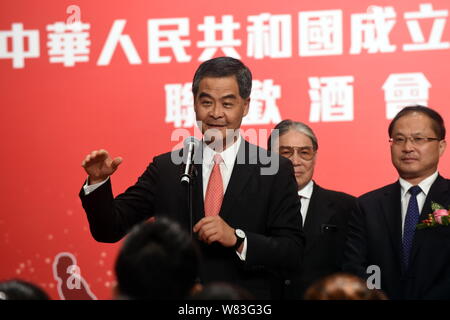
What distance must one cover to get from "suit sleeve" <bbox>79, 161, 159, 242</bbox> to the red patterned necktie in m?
0.19

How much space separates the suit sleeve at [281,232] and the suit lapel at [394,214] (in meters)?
0.72

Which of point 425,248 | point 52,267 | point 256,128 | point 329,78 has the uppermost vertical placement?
point 329,78

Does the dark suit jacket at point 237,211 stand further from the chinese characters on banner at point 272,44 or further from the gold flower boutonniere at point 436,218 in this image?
the chinese characters on banner at point 272,44

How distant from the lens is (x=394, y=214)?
126 inches

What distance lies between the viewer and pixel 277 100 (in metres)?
4.09

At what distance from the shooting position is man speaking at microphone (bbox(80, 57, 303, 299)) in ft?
7.95

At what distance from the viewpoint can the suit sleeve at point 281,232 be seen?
7.84ft

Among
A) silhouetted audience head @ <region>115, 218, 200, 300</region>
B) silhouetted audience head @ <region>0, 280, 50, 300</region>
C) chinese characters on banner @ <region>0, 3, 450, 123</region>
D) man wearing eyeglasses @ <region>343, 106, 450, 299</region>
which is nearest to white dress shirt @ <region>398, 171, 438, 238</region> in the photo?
man wearing eyeglasses @ <region>343, 106, 450, 299</region>

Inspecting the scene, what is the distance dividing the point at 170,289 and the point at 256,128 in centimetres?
275

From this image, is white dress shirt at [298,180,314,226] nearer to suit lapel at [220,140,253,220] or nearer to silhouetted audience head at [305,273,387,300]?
suit lapel at [220,140,253,220]

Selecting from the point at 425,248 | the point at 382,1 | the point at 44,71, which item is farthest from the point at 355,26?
the point at 44,71

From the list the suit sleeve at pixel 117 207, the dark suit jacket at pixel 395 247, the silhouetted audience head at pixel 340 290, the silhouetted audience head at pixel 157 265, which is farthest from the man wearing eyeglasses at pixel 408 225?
the silhouetted audience head at pixel 157 265

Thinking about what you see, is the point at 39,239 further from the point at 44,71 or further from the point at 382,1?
the point at 382,1

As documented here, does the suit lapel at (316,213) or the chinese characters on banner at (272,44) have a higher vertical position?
the chinese characters on banner at (272,44)
